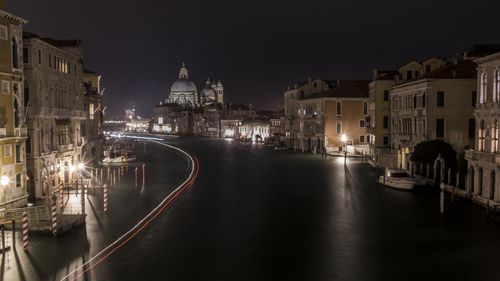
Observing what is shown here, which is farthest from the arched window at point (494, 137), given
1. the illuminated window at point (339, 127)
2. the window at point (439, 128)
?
the illuminated window at point (339, 127)

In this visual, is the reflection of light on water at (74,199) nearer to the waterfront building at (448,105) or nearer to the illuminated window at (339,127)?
the waterfront building at (448,105)

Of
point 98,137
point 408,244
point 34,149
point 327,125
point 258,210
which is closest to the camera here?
point 408,244

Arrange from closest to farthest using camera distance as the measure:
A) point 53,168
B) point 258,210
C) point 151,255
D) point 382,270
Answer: point 382,270
point 151,255
point 258,210
point 53,168

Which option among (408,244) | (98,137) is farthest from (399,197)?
(98,137)

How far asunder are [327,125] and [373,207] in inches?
1811

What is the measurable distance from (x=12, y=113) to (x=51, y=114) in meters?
7.34

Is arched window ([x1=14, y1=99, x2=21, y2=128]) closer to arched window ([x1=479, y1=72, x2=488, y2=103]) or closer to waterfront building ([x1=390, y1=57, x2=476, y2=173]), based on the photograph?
arched window ([x1=479, y1=72, x2=488, y2=103])

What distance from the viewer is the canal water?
59.7 feet

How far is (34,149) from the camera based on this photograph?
3291 centimetres

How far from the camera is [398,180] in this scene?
37969 mm

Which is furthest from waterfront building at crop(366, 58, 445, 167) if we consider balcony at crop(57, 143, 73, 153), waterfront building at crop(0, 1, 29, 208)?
waterfront building at crop(0, 1, 29, 208)

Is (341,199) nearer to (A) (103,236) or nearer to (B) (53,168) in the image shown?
(A) (103,236)

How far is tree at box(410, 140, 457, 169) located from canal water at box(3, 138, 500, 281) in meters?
2.65

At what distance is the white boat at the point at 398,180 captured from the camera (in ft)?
123
